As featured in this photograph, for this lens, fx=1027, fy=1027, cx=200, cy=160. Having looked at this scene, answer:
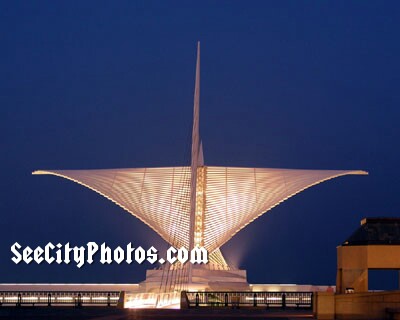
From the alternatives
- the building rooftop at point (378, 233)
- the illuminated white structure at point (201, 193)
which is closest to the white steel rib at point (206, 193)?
the illuminated white structure at point (201, 193)

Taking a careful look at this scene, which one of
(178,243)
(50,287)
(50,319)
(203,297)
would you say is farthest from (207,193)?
(50,319)

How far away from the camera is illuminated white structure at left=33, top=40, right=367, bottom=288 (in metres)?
65.2

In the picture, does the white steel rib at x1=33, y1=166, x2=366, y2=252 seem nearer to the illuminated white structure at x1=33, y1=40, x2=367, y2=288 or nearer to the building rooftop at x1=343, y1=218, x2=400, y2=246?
the illuminated white structure at x1=33, y1=40, x2=367, y2=288

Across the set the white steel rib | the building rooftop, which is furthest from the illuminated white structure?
the building rooftop

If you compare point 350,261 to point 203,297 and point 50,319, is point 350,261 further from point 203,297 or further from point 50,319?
point 203,297

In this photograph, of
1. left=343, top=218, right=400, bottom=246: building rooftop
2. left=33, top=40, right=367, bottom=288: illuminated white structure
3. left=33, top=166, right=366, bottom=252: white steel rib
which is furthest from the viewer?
left=33, top=166, right=366, bottom=252: white steel rib

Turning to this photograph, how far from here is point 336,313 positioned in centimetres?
2794

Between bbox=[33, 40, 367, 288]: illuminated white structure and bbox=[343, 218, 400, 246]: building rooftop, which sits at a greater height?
bbox=[33, 40, 367, 288]: illuminated white structure

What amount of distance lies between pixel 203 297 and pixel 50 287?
26.2 meters

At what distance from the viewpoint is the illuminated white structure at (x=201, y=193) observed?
65188 mm

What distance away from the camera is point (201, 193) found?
65.1m

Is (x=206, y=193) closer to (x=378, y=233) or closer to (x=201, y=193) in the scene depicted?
(x=201, y=193)

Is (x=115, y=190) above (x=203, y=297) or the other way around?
above

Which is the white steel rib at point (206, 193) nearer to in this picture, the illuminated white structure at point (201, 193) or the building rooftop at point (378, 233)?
the illuminated white structure at point (201, 193)
